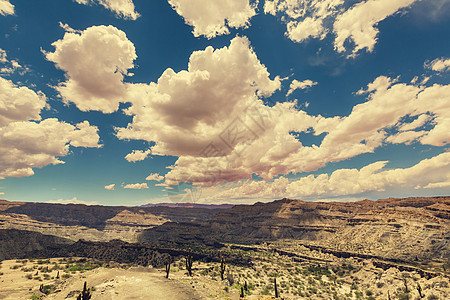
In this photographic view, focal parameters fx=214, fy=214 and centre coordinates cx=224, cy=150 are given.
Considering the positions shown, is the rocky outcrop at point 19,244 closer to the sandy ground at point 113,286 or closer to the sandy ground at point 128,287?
the sandy ground at point 113,286

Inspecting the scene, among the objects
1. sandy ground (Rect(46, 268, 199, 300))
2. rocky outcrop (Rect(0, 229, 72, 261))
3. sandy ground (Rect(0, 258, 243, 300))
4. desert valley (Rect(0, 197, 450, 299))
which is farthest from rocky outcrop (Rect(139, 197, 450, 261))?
sandy ground (Rect(46, 268, 199, 300))

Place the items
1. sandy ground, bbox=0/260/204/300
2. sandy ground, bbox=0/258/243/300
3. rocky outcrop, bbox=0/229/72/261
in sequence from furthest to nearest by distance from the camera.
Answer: rocky outcrop, bbox=0/229/72/261
sandy ground, bbox=0/258/243/300
sandy ground, bbox=0/260/204/300

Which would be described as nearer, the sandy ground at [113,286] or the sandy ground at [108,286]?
the sandy ground at [108,286]

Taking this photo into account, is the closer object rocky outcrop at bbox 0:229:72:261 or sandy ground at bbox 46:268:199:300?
sandy ground at bbox 46:268:199:300

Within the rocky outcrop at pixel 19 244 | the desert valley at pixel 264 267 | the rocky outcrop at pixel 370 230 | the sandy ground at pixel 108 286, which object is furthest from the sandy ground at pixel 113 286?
the rocky outcrop at pixel 370 230

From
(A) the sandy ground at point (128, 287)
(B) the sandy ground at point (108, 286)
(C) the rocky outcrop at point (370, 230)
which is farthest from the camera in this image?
(C) the rocky outcrop at point (370, 230)

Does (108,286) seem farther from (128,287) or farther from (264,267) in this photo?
(264,267)

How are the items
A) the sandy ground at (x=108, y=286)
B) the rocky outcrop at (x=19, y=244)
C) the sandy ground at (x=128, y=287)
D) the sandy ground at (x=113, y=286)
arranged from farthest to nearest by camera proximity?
the rocky outcrop at (x=19, y=244) → the sandy ground at (x=128, y=287) → the sandy ground at (x=113, y=286) → the sandy ground at (x=108, y=286)

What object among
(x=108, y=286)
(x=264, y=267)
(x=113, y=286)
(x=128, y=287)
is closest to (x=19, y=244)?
(x=108, y=286)

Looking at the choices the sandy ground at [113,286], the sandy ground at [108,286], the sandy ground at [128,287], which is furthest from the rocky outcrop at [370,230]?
the sandy ground at [108,286]

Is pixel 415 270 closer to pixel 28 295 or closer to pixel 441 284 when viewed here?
pixel 441 284

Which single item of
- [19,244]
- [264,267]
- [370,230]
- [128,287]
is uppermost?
[370,230]

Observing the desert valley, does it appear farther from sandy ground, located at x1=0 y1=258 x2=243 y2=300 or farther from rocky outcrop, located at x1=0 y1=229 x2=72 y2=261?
rocky outcrop, located at x1=0 y1=229 x2=72 y2=261

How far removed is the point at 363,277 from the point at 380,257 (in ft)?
57.8
